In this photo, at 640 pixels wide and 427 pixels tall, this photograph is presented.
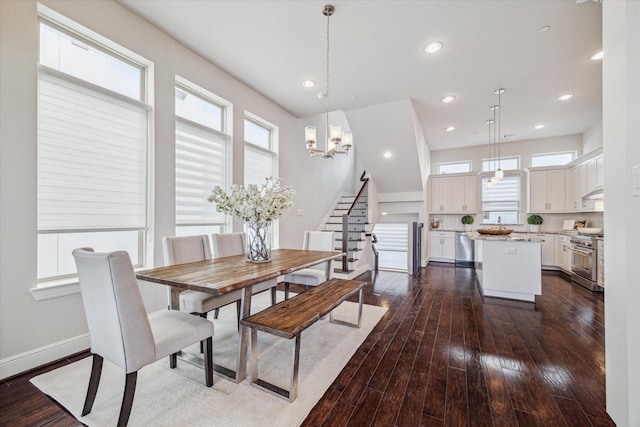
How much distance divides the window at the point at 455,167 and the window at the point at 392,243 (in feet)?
8.25

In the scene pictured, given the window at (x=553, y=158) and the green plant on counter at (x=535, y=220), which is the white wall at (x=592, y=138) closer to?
the window at (x=553, y=158)

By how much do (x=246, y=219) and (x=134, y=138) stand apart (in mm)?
1613

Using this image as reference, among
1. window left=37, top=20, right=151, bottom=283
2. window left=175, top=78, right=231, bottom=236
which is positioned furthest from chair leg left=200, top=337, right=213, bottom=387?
window left=175, top=78, right=231, bottom=236

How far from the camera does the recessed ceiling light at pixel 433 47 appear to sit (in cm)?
Answer: 307

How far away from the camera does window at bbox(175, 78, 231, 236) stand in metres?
3.28

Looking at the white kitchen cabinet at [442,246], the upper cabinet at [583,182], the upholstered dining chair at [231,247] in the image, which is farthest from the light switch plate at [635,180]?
the white kitchen cabinet at [442,246]

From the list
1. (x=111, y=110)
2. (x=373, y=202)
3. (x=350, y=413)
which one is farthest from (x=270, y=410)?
(x=373, y=202)

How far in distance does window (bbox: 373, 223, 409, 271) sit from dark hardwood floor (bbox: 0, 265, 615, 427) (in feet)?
10.2

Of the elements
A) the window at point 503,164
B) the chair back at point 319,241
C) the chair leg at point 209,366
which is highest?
the window at point 503,164

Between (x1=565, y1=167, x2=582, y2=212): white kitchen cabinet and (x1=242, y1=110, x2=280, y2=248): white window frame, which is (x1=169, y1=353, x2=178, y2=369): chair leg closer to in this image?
(x1=242, y1=110, x2=280, y2=248): white window frame

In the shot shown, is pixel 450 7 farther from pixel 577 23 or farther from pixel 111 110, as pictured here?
pixel 111 110

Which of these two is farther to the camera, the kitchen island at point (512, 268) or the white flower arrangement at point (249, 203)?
the kitchen island at point (512, 268)

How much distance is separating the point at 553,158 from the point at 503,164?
1.05 m

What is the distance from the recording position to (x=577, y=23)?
2.73 metres
